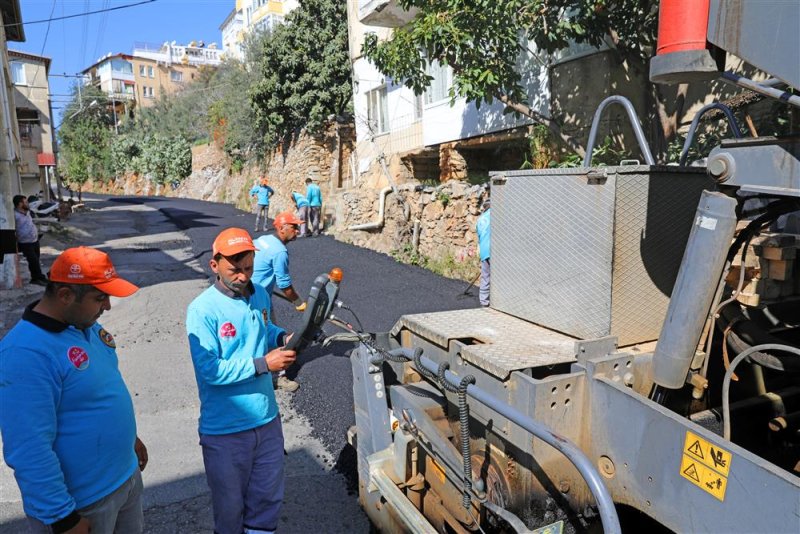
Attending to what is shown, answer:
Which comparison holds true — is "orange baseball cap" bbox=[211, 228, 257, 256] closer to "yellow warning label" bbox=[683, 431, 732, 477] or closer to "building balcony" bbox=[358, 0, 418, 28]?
"yellow warning label" bbox=[683, 431, 732, 477]

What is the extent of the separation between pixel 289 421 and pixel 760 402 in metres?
3.49

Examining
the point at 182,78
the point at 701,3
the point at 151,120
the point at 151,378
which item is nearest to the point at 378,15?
the point at 151,378

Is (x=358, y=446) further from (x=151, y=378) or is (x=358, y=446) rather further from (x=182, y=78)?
(x=182, y=78)

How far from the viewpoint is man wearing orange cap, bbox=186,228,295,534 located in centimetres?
269

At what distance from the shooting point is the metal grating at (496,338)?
2.23 metres

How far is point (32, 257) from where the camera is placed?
10266mm

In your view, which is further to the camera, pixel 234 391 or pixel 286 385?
pixel 286 385

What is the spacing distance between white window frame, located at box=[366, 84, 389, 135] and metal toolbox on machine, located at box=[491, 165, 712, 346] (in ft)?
45.9

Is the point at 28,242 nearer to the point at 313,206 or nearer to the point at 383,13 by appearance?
the point at 313,206

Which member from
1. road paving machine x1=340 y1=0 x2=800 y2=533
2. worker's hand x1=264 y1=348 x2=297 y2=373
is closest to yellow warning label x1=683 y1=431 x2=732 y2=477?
road paving machine x1=340 y1=0 x2=800 y2=533

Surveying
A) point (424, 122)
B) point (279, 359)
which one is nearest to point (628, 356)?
point (279, 359)

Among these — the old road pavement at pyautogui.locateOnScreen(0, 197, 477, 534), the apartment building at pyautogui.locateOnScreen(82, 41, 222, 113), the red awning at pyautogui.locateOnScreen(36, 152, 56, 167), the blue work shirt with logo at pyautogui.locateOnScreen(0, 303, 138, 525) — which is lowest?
the old road pavement at pyautogui.locateOnScreen(0, 197, 477, 534)

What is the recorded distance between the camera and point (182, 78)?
66.8m

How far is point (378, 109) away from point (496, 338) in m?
14.8
